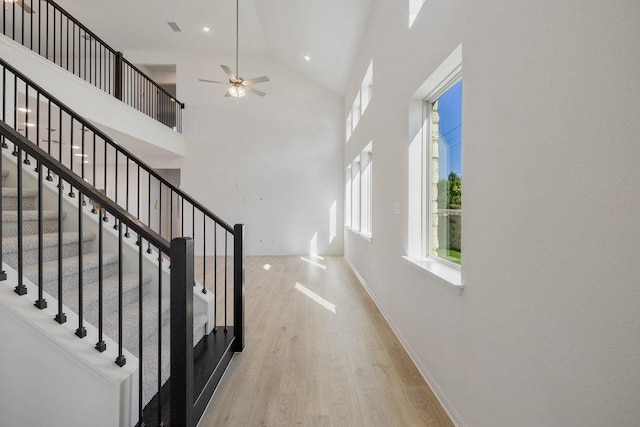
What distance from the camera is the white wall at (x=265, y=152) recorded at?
830 cm

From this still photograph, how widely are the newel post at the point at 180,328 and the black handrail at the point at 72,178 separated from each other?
0.30ft

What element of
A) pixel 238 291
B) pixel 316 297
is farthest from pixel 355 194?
pixel 238 291

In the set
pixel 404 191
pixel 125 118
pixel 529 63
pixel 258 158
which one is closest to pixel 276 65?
pixel 258 158

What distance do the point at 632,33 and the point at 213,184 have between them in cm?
829

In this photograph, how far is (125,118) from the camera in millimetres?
5707

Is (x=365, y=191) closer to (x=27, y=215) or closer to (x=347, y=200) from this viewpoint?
(x=347, y=200)

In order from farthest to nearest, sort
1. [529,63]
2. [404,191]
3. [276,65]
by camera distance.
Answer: [276,65]
[404,191]
[529,63]

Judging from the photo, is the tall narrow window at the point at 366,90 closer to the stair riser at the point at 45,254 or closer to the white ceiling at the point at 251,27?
the white ceiling at the point at 251,27

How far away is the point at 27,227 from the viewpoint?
91.9 inches

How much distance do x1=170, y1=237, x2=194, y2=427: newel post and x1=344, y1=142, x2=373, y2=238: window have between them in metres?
3.80

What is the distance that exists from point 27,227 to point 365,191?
4.70 meters

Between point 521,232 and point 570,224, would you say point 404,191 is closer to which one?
→ point 521,232

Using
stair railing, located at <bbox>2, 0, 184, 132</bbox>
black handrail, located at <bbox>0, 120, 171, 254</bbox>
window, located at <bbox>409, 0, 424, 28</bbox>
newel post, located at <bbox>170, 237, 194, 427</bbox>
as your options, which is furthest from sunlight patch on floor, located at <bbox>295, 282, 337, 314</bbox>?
stair railing, located at <bbox>2, 0, 184, 132</bbox>

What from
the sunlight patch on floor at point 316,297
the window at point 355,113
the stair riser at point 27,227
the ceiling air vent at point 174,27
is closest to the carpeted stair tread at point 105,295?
the stair riser at point 27,227
